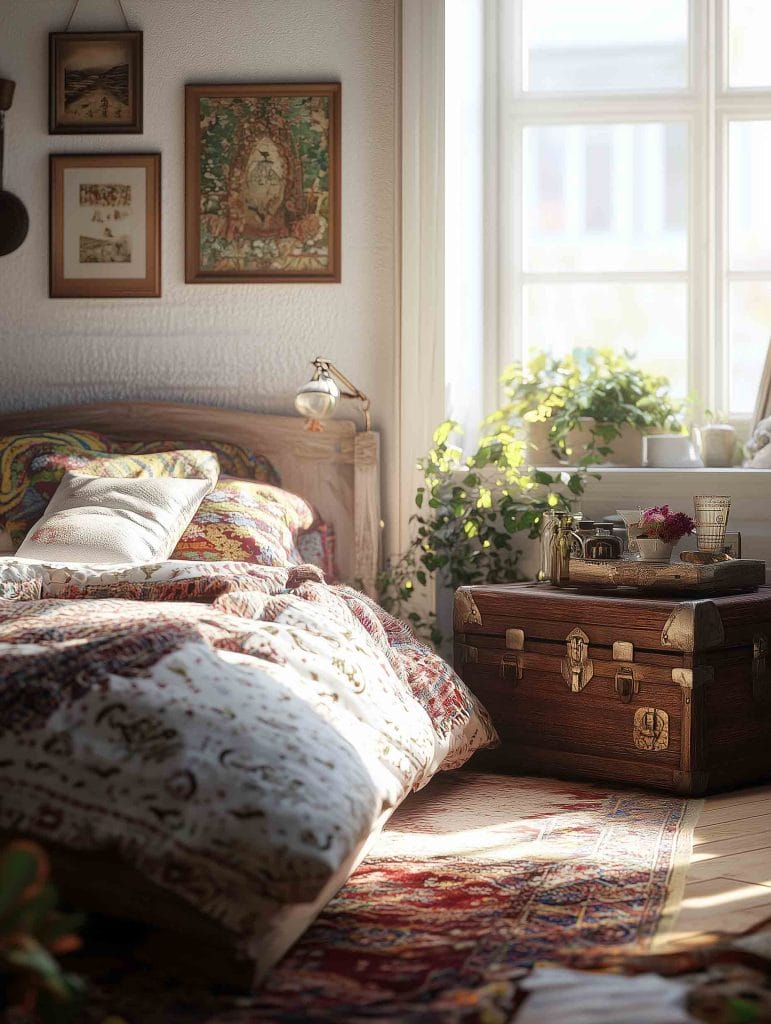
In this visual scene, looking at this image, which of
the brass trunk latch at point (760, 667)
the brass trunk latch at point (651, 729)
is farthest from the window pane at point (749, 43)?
the brass trunk latch at point (651, 729)

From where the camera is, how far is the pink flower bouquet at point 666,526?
9.86 ft

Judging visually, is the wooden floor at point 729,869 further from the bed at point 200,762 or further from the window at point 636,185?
the window at point 636,185

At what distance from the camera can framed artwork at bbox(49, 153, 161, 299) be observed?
12.7ft

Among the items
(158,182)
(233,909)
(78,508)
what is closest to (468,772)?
(78,508)

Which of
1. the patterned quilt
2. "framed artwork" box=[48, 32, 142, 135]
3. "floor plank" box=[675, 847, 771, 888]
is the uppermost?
"framed artwork" box=[48, 32, 142, 135]

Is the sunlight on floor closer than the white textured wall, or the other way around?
the sunlight on floor

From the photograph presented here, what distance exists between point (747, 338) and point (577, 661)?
157 cm

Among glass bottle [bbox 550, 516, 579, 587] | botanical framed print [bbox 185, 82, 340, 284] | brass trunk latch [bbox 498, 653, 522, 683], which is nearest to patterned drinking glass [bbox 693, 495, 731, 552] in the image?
glass bottle [bbox 550, 516, 579, 587]

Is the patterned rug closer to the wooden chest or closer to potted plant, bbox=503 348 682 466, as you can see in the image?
the wooden chest

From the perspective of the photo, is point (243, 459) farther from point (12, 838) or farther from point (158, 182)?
point (12, 838)

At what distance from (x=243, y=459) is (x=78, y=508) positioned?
68cm

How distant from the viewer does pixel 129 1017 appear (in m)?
1.56

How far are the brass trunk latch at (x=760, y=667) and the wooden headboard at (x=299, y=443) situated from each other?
120cm

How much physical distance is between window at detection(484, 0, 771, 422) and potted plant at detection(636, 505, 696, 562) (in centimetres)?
111
